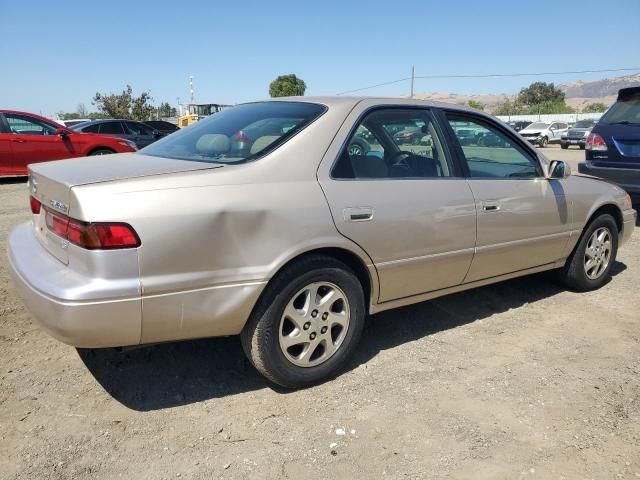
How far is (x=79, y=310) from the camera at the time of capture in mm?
2336

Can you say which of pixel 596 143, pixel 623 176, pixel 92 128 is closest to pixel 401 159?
pixel 623 176

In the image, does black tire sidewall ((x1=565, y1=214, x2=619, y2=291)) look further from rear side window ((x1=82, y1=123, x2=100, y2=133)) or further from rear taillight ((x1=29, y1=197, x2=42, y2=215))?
rear side window ((x1=82, y1=123, x2=100, y2=133))

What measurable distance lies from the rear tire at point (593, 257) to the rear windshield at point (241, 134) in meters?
2.68

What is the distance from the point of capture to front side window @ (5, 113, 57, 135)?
1069 cm

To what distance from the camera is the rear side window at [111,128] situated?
15117 mm

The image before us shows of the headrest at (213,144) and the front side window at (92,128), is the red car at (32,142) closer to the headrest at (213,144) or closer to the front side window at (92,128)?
the front side window at (92,128)

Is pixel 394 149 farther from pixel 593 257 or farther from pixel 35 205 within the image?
pixel 593 257

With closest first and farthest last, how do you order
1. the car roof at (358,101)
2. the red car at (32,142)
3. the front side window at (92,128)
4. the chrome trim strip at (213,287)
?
the chrome trim strip at (213,287), the car roof at (358,101), the red car at (32,142), the front side window at (92,128)

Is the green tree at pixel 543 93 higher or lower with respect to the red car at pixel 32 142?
Answer: higher

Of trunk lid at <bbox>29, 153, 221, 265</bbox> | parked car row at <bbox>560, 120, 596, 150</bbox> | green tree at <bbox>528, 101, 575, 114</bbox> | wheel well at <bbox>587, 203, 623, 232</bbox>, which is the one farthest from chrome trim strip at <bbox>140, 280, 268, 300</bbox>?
green tree at <bbox>528, 101, 575, 114</bbox>

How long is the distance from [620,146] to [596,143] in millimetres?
373

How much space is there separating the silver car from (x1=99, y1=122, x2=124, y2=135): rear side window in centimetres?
1269

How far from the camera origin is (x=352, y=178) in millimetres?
3066

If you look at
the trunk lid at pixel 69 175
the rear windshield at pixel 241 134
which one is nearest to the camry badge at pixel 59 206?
the trunk lid at pixel 69 175
